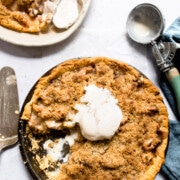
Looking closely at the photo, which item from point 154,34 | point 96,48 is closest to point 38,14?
point 96,48

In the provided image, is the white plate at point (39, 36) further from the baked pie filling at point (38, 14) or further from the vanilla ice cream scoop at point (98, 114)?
the vanilla ice cream scoop at point (98, 114)

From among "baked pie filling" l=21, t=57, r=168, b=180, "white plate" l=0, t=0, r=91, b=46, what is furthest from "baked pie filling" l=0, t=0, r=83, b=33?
"baked pie filling" l=21, t=57, r=168, b=180

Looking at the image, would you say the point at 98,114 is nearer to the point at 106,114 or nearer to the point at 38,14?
the point at 106,114

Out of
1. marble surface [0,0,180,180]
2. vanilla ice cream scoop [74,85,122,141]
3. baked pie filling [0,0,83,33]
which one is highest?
baked pie filling [0,0,83,33]

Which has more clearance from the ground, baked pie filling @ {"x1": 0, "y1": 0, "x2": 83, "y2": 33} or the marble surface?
baked pie filling @ {"x1": 0, "y1": 0, "x2": 83, "y2": 33}

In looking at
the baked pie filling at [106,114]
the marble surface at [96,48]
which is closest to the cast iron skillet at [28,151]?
the baked pie filling at [106,114]

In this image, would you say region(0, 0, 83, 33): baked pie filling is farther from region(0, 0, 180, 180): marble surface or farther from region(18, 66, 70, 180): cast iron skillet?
region(18, 66, 70, 180): cast iron skillet
